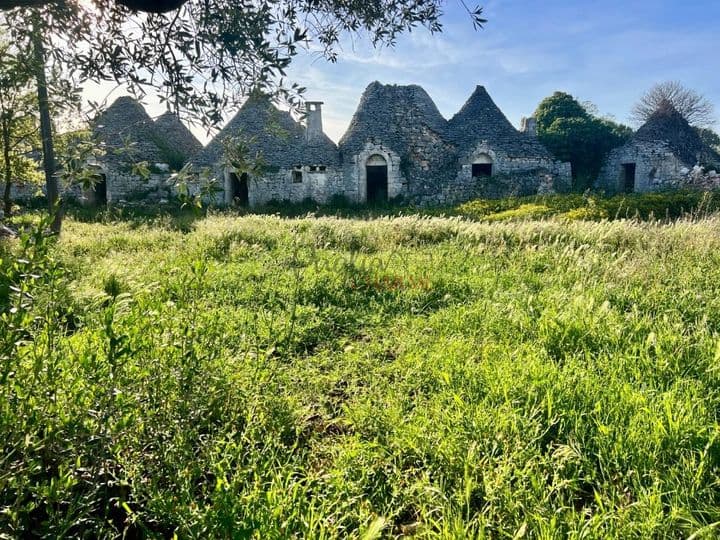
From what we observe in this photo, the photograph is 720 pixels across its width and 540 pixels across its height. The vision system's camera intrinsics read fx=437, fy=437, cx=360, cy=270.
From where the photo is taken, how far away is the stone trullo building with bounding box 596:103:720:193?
82.1ft

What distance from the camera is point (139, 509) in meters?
2.21

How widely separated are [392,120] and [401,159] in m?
2.54

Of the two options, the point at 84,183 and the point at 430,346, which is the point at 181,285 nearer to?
the point at 84,183

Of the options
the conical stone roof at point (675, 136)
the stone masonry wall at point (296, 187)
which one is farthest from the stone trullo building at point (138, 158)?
the conical stone roof at point (675, 136)

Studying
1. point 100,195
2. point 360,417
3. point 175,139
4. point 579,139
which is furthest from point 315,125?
point 360,417

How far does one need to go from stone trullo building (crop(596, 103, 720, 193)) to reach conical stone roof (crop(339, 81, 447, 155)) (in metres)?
11.0

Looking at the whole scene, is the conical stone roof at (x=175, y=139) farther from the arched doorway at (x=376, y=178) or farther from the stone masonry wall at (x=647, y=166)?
the stone masonry wall at (x=647, y=166)

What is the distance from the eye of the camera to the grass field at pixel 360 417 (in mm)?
2020

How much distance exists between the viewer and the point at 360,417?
2936 millimetres

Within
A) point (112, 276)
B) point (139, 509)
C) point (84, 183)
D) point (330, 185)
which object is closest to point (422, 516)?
Answer: point (139, 509)

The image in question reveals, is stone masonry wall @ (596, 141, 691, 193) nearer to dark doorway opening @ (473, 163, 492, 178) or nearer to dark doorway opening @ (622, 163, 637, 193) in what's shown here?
dark doorway opening @ (622, 163, 637, 193)

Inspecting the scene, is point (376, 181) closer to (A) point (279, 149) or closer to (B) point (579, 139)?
(A) point (279, 149)

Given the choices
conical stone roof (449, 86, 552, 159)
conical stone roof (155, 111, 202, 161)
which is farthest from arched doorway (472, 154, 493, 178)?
conical stone roof (155, 111, 202, 161)

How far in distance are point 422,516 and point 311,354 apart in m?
2.18
